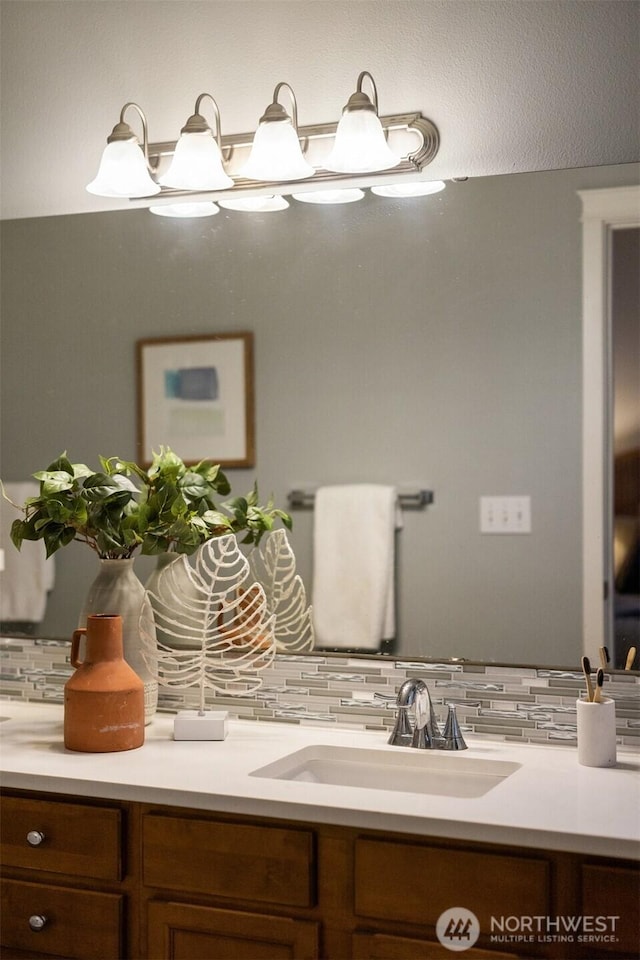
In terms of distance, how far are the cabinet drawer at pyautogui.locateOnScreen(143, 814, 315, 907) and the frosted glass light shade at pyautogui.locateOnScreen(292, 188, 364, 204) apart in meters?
1.22

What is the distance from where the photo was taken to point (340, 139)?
2.06 m

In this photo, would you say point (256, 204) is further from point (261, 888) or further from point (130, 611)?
point (261, 888)

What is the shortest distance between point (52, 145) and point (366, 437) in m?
1.02

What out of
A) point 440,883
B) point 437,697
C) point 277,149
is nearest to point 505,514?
point 437,697

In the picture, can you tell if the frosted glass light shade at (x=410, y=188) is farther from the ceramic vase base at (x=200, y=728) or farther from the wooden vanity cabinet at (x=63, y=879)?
the wooden vanity cabinet at (x=63, y=879)

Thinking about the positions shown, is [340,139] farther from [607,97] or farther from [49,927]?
[49,927]

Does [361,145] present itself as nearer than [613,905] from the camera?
No

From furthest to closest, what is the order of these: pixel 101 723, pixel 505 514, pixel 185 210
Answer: pixel 185 210, pixel 505 514, pixel 101 723

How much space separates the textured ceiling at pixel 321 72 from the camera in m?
2.00

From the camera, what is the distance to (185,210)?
7.52 feet

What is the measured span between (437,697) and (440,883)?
0.55 meters

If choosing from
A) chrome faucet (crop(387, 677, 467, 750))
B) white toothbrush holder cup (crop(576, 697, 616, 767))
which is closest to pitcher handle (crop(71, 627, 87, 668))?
chrome faucet (crop(387, 677, 467, 750))

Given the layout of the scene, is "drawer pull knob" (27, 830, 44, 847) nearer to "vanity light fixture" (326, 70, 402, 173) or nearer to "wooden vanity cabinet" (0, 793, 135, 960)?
"wooden vanity cabinet" (0, 793, 135, 960)

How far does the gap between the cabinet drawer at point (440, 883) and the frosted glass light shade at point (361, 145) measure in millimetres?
1240
